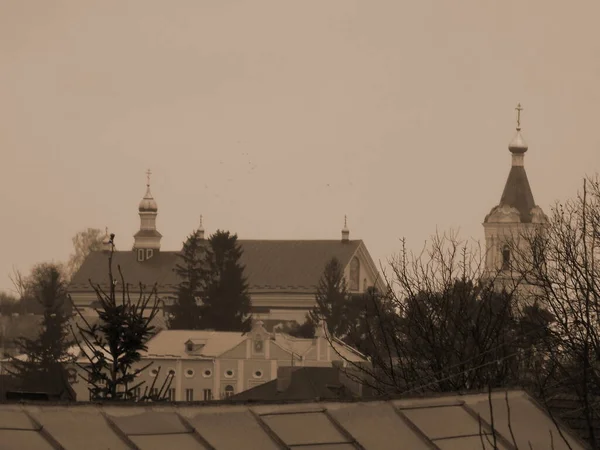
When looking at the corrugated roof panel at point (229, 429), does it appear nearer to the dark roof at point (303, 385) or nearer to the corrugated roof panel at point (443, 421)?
the corrugated roof panel at point (443, 421)

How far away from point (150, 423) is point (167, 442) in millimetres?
206

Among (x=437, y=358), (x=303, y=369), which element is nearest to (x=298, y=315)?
(x=303, y=369)

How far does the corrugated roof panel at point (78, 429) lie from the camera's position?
9.30 m

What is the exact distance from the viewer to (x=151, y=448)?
371 inches

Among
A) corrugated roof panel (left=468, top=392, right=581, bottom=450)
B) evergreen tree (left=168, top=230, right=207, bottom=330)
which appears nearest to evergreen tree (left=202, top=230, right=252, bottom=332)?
evergreen tree (left=168, top=230, right=207, bottom=330)

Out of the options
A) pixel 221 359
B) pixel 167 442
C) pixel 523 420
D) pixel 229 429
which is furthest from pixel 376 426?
pixel 221 359

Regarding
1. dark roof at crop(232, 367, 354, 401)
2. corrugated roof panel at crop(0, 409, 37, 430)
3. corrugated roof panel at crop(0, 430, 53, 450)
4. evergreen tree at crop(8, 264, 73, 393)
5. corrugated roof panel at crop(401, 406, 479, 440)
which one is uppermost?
evergreen tree at crop(8, 264, 73, 393)

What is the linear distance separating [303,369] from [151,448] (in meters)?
43.4

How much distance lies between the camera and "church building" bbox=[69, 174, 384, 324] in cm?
15300

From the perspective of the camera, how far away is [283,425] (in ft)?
32.6

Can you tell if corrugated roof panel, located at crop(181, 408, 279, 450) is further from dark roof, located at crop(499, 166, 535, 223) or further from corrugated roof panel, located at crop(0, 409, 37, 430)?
dark roof, located at crop(499, 166, 535, 223)

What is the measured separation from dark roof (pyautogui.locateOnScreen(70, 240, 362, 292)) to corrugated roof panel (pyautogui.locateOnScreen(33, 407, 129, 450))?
142 m

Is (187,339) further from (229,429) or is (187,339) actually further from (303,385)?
(229,429)

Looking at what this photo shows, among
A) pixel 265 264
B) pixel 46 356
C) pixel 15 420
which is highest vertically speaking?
pixel 265 264
